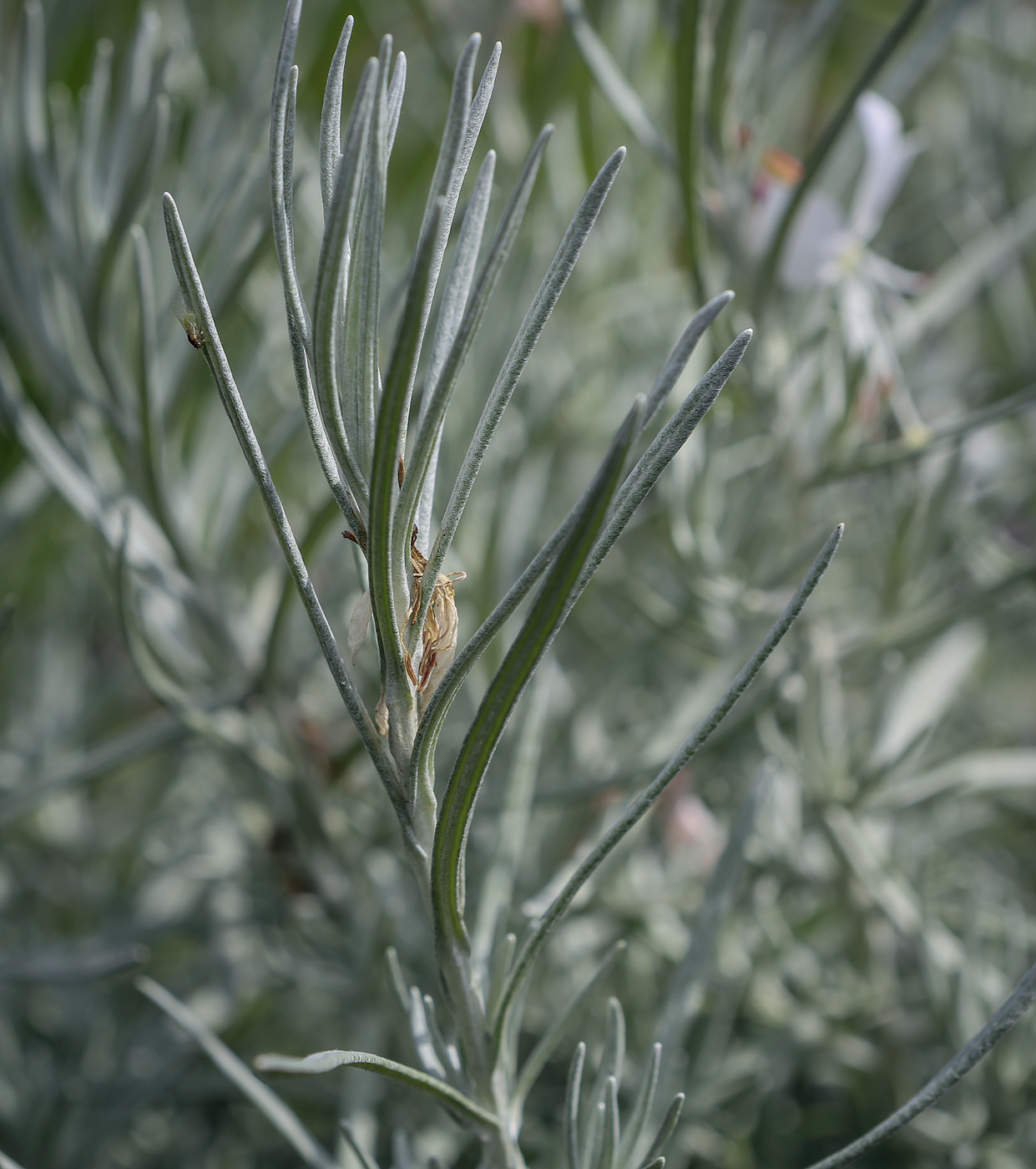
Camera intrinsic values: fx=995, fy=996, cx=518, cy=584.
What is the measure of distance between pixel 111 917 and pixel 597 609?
1.22 ft

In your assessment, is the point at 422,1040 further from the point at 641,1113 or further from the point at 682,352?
the point at 682,352

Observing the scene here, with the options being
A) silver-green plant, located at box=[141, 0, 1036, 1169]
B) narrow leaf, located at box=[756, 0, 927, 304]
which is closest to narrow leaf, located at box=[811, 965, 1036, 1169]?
silver-green plant, located at box=[141, 0, 1036, 1169]

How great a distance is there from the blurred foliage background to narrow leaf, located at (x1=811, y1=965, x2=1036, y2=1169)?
88 mm

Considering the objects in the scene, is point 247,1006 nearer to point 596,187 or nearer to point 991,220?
point 596,187

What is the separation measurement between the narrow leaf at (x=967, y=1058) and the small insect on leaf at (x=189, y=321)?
7.5 inches

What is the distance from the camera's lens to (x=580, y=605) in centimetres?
62

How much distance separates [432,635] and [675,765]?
0.06m

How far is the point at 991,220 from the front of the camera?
0.65m

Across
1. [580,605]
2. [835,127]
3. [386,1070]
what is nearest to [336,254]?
[386,1070]

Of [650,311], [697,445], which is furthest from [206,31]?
→ [697,445]

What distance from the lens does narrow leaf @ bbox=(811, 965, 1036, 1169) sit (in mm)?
188

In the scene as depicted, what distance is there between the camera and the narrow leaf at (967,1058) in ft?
0.62

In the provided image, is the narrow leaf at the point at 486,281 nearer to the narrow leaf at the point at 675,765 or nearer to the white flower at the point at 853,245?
the narrow leaf at the point at 675,765

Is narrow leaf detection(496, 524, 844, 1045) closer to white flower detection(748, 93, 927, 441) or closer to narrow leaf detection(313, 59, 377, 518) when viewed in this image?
narrow leaf detection(313, 59, 377, 518)
